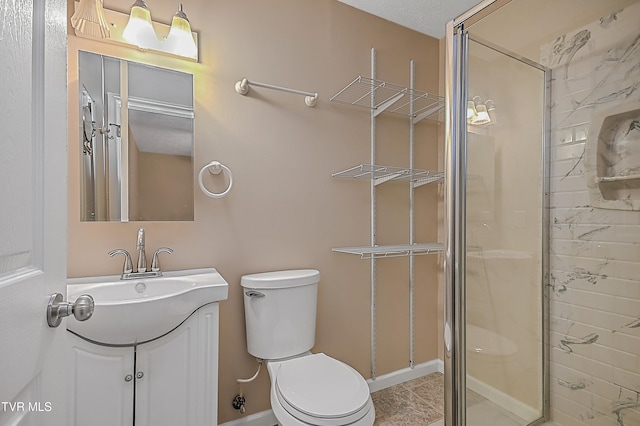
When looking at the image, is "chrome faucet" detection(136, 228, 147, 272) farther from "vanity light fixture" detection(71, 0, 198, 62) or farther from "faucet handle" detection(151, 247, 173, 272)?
"vanity light fixture" detection(71, 0, 198, 62)

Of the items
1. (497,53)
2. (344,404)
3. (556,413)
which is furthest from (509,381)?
(497,53)

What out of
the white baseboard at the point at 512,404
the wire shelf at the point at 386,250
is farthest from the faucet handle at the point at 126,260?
the white baseboard at the point at 512,404

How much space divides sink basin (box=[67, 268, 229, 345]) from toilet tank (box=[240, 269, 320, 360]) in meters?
0.22

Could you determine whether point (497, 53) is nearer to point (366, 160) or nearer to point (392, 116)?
point (392, 116)

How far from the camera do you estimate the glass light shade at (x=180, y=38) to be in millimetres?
1430

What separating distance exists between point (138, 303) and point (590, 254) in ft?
5.92

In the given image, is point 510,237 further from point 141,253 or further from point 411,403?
point 141,253

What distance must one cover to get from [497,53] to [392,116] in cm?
69

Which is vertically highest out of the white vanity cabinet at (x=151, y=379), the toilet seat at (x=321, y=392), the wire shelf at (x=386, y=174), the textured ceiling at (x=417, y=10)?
the textured ceiling at (x=417, y=10)

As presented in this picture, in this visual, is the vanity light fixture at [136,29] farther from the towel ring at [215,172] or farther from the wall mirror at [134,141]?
the towel ring at [215,172]

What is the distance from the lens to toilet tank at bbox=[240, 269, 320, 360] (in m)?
1.50

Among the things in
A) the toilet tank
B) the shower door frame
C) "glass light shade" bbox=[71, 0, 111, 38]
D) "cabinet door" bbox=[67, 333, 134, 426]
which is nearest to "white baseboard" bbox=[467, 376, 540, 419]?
the shower door frame

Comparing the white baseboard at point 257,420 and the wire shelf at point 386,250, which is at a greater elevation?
the wire shelf at point 386,250

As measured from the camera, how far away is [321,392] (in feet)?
4.02
